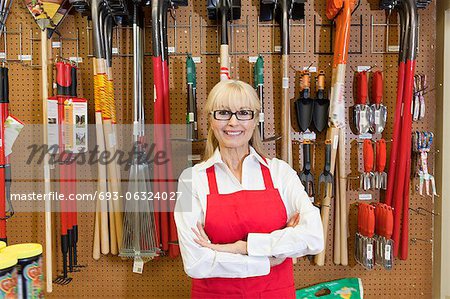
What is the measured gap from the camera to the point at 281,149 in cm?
230

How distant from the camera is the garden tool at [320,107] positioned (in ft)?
7.47

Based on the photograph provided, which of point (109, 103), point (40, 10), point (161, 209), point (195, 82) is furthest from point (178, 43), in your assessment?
point (161, 209)

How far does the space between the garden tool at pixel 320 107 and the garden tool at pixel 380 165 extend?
1.06ft

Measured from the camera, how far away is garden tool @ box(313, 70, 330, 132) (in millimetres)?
2275

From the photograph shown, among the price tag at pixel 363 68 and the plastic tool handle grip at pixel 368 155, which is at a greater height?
the price tag at pixel 363 68

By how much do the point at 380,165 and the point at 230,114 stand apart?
105 cm

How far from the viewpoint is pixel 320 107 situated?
228 cm

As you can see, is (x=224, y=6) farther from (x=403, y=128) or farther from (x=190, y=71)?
(x=403, y=128)

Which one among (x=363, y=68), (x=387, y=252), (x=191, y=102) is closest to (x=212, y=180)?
(x=191, y=102)

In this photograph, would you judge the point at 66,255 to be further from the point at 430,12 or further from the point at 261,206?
the point at 430,12

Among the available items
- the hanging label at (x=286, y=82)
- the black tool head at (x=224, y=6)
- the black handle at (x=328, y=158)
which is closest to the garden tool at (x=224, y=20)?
the black tool head at (x=224, y=6)

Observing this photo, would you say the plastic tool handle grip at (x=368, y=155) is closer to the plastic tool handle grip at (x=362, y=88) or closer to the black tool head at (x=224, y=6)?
the plastic tool handle grip at (x=362, y=88)

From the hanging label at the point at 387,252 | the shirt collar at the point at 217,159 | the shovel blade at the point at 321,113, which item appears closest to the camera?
the shirt collar at the point at 217,159

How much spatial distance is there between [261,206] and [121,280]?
1.18m
